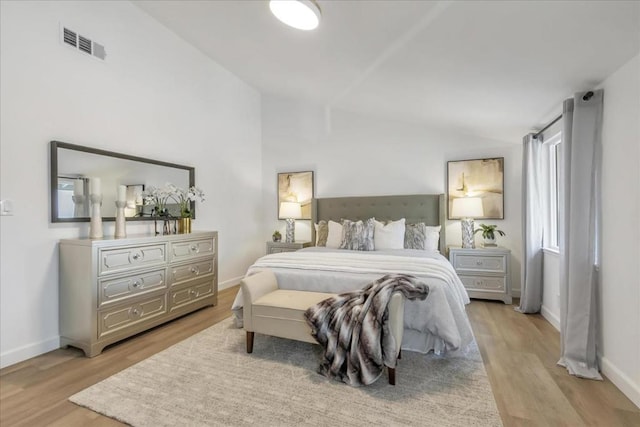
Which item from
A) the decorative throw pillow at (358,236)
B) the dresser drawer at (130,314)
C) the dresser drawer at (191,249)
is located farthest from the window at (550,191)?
the dresser drawer at (130,314)

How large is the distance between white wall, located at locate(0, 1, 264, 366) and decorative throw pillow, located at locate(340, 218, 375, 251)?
184cm

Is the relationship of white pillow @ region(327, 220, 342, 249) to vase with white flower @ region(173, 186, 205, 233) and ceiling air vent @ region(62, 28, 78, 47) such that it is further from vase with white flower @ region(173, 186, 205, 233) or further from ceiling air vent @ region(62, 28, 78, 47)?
ceiling air vent @ region(62, 28, 78, 47)

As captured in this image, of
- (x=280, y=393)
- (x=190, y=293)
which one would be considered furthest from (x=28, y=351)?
(x=280, y=393)

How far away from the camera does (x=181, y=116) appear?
3.86m

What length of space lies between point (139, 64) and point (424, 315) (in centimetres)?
383

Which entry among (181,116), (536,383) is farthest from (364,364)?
(181,116)

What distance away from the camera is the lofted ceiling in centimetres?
166

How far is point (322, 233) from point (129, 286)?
2548 mm

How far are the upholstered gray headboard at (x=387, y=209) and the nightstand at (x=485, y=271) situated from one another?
12.9 inches

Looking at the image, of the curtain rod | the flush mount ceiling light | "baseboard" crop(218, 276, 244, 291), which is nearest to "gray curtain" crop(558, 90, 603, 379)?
the curtain rod

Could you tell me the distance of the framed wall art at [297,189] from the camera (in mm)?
5082

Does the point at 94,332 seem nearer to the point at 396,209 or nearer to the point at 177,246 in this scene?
the point at 177,246

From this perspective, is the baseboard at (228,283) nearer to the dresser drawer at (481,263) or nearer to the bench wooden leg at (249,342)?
the bench wooden leg at (249,342)

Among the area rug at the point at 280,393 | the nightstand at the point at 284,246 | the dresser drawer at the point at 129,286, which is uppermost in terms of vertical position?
the nightstand at the point at 284,246
